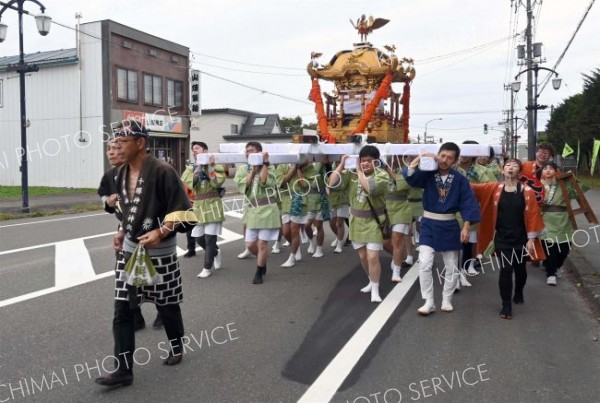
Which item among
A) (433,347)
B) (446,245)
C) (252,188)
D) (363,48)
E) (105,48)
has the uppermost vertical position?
(105,48)

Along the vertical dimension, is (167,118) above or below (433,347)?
above

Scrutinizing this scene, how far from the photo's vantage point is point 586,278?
681 centimetres

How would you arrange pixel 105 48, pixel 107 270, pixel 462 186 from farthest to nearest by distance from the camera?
pixel 105 48, pixel 107 270, pixel 462 186

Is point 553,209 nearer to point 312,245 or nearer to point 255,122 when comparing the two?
point 312,245

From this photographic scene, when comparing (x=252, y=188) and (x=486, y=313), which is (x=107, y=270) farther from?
(x=486, y=313)

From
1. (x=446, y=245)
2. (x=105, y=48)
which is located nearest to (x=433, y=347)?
(x=446, y=245)

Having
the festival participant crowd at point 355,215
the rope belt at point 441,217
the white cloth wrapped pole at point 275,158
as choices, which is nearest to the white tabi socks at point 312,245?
the festival participant crowd at point 355,215

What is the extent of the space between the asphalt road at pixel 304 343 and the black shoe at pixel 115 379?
0.06 m

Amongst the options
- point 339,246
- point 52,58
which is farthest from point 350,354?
point 52,58

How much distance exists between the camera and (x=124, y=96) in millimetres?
25578

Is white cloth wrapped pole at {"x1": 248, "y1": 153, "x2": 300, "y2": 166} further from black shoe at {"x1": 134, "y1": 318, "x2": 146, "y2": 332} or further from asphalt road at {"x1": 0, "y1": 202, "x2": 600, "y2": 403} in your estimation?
black shoe at {"x1": 134, "y1": 318, "x2": 146, "y2": 332}

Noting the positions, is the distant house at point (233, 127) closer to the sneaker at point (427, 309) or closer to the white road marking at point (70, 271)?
the white road marking at point (70, 271)

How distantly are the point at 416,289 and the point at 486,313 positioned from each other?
1.15 metres

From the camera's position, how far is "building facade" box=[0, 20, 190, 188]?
24484 millimetres
